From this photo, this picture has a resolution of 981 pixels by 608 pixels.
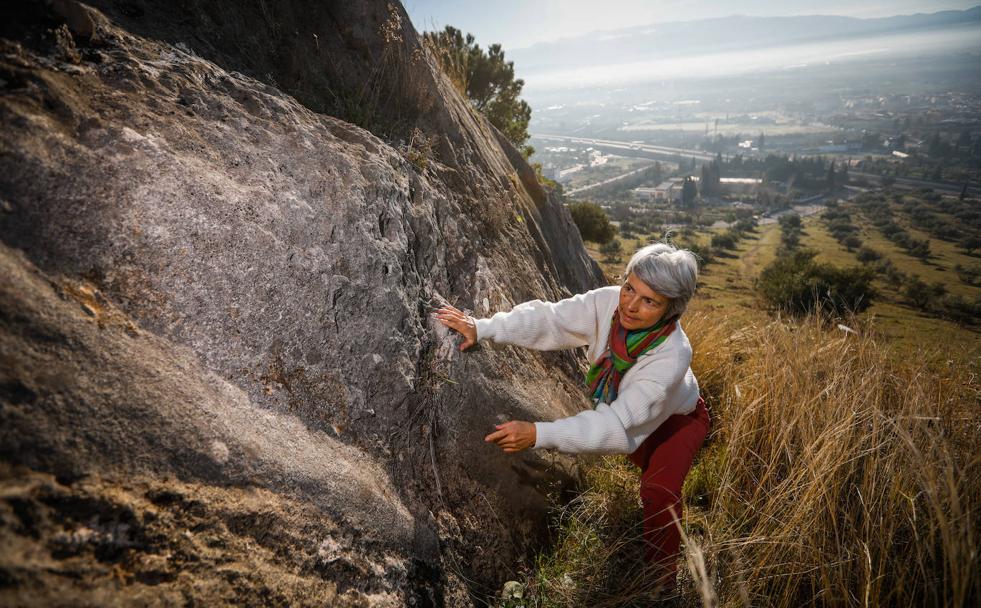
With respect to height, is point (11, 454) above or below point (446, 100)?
below

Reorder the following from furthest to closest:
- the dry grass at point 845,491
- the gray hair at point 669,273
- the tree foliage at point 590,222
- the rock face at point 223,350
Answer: the tree foliage at point 590,222 < the gray hair at point 669,273 < the dry grass at point 845,491 < the rock face at point 223,350

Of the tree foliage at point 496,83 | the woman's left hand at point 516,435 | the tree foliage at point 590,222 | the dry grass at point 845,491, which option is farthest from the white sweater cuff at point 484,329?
the tree foliage at point 590,222

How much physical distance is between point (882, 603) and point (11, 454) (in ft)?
10.6

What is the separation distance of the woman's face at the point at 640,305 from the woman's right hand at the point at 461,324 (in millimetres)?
919

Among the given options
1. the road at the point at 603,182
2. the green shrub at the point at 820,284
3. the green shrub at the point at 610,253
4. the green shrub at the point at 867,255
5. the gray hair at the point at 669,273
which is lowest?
the green shrub at the point at 867,255

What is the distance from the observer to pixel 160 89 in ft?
6.31

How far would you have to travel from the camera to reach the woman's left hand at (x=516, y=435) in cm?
219

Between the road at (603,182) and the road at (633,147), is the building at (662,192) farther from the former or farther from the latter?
the road at (633,147)

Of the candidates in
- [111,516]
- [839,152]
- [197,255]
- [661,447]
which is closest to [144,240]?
[197,255]

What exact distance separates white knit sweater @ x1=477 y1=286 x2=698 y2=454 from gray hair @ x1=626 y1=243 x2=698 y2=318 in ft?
0.90

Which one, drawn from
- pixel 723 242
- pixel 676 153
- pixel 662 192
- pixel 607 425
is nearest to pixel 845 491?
pixel 607 425

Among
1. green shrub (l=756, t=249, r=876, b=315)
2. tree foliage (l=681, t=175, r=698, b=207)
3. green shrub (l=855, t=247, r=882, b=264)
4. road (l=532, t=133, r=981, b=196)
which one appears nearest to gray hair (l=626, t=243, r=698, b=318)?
green shrub (l=756, t=249, r=876, b=315)

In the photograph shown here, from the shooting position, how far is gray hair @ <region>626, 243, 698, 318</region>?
2352 mm

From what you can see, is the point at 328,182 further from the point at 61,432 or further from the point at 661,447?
the point at 661,447
